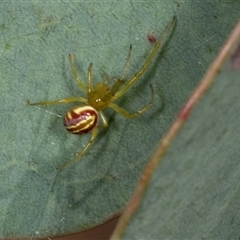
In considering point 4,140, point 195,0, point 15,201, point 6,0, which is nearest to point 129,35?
point 195,0

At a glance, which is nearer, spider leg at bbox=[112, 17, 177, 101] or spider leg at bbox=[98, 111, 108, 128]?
spider leg at bbox=[112, 17, 177, 101]

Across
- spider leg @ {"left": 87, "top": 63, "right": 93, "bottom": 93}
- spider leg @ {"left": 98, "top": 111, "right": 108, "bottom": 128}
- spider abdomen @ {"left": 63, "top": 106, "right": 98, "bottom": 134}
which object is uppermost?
spider leg @ {"left": 87, "top": 63, "right": 93, "bottom": 93}

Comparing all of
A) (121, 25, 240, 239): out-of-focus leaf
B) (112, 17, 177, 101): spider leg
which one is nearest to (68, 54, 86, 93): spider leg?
(112, 17, 177, 101): spider leg

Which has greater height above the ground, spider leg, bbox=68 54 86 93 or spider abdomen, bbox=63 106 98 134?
spider leg, bbox=68 54 86 93

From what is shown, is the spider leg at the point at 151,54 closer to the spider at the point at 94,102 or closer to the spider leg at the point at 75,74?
the spider at the point at 94,102

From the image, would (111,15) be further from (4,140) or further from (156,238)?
(156,238)

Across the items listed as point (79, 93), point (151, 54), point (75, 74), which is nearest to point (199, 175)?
point (151, 54)

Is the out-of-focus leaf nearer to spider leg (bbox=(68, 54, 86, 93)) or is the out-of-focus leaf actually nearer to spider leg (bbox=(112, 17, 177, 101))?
spider leg (bbox=(112, 17, 177, 101))

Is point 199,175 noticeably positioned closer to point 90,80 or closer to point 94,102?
point 90,80
